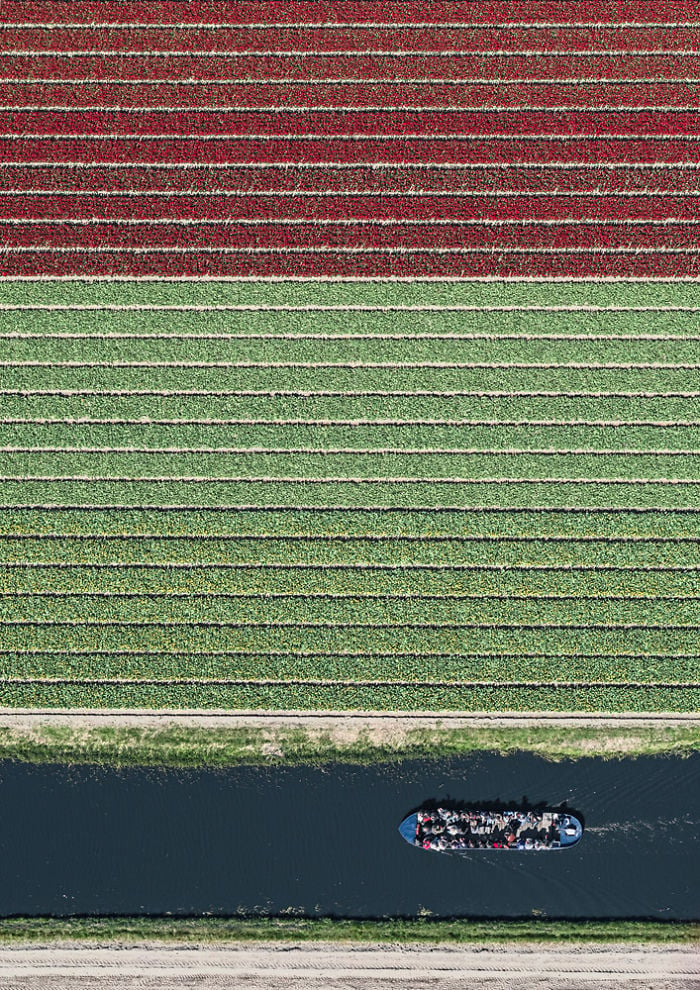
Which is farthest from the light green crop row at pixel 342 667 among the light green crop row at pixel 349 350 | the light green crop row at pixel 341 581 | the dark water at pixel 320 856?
the light green crop row at pixel 349 350

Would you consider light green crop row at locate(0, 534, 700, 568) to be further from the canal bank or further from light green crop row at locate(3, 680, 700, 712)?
the canal bank

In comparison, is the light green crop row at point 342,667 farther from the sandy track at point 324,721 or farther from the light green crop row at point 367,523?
the light green crop row at point 367,523

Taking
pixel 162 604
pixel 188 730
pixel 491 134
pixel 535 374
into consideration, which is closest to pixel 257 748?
pixel 188 730

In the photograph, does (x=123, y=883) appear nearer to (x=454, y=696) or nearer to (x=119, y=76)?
(x=454, y=696)

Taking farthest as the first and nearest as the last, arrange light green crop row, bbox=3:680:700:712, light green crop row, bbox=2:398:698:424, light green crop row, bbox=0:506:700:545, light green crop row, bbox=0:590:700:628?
light green crop row, bbox=2:398:698:424
light green crop row, bbox=0:506:700:545
light green crop row, bbox=0:590:700:628
light green crop row, bbox=3:680:700:712

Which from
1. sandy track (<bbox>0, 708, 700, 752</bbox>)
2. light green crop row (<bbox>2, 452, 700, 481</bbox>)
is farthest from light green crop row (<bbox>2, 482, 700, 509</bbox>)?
sandy track (<bbox>0, 708, 700, 752</bbox>)

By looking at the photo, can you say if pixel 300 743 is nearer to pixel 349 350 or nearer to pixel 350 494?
pixel 350 494
